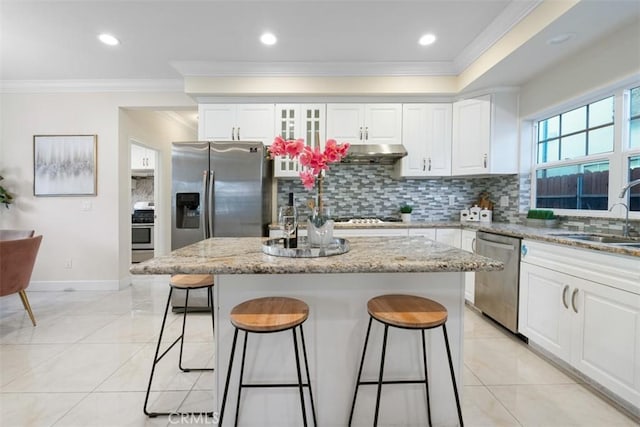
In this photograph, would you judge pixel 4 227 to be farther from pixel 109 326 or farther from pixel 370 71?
pixel 370 71

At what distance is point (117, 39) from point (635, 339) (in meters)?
4.32

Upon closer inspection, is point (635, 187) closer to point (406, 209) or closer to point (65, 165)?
point (406, 209)

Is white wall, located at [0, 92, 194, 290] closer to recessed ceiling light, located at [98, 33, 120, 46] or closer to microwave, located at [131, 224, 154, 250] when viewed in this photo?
recessed ceiling light, located at [98, 33, 120, 46]

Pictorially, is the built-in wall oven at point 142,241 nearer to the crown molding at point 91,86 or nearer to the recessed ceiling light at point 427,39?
the crown molding at point 91,86

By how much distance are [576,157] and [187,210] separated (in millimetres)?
3721

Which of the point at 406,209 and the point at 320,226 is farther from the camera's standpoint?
the point at 406,209

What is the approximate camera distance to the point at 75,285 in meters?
3.73

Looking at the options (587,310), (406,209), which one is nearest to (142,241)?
(406,209)

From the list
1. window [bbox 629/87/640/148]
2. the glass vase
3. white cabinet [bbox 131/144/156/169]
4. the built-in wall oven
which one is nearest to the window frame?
window [bbox 629/87/640/148]

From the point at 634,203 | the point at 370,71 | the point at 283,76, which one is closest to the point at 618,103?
the point at 634,203

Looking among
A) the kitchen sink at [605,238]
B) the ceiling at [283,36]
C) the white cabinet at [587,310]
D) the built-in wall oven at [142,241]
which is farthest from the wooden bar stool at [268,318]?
the built-in wall oven at [142,241]

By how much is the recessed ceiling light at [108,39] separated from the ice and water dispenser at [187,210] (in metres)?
1.50

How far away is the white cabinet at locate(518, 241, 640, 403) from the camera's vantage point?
1.55 meters

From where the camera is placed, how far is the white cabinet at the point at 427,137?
3.43 metres
